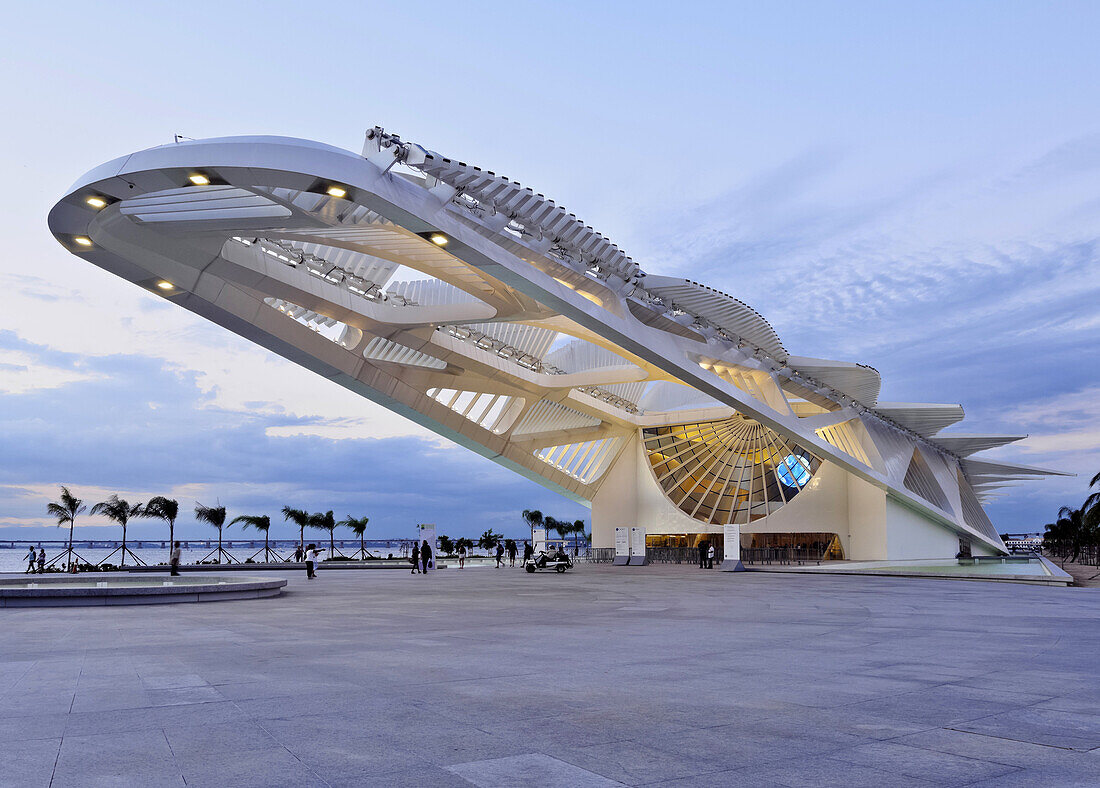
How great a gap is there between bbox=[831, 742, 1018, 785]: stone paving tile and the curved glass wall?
38.7m

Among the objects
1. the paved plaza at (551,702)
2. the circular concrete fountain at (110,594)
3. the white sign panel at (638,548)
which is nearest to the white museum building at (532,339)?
the white sign panel at (638,548)

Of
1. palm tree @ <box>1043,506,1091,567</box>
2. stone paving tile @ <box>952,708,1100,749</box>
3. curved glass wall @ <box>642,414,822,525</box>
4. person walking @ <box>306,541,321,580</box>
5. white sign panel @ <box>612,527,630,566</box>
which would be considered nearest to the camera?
stone paving tile @ <box>952,708,1100,749</box>

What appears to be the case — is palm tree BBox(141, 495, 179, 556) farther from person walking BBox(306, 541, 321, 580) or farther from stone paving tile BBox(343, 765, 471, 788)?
stone paving tile BBox(343, 765, 471, 788)

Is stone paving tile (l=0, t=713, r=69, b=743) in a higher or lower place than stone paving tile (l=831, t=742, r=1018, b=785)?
lower

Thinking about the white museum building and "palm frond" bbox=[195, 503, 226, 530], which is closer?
the white museum building

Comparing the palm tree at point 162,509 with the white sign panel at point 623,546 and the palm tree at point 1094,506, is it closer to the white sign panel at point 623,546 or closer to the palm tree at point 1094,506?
the white sign panel at point 623,546

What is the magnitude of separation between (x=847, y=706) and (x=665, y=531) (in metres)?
38.7

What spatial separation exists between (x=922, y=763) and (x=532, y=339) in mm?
27607

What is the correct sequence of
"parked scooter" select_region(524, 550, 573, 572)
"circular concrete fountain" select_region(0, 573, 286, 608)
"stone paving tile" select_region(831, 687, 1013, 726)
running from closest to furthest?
"stone paving tile" select_region(831, 687, 1013, 726)
"circular concrete fountain" select_region(0, 573, 286, 608)
"parked scooter" select_region(524, 550, 573, 572)

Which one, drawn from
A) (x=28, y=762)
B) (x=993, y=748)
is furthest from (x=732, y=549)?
(x=28, y=762)

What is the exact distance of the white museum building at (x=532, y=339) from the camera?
615 inches

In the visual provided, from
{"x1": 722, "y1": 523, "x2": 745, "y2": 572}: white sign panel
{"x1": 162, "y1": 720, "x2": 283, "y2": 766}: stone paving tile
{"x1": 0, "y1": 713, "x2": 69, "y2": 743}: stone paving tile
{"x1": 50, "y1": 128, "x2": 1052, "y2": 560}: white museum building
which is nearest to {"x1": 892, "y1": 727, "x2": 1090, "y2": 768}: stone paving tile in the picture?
{"x1": 162, "y1": 720, "x2": 283, "y2": 766}: stone paving tile

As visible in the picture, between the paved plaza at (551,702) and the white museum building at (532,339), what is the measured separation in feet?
27.2

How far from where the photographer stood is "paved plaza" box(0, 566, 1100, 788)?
3629mm
